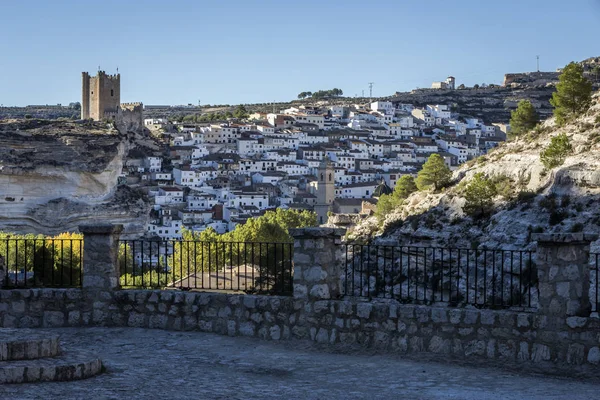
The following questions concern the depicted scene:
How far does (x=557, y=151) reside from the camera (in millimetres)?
32594

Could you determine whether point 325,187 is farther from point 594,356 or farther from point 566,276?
point 594,356

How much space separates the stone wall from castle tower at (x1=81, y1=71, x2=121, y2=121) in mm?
154953

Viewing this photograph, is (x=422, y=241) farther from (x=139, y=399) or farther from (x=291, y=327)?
(x=139, y=399)

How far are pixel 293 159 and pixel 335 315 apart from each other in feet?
469

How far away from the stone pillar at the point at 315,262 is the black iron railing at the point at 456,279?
20.5 inches

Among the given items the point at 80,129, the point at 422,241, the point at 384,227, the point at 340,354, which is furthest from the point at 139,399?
the point at 80,129

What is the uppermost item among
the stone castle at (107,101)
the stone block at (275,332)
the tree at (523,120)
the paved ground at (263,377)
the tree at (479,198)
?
the stone castle at (107,101)

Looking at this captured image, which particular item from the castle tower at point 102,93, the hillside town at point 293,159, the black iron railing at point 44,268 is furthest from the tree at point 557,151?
the castle tower at point 102,93

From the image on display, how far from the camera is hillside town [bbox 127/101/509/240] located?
12131 cm

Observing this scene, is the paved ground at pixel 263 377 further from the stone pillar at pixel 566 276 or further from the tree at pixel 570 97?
the tree at pixel 570 97

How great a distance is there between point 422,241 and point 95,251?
2500 centimetres

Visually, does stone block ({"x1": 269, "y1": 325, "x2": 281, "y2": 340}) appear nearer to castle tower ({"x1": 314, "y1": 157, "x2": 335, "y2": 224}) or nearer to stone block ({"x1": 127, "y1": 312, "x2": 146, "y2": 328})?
stone block ({"x1": 127, "y1": 312, "x2": 146, "y2": 328})

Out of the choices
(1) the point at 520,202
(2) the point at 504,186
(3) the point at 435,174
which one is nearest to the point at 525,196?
(1) the point at 520,202

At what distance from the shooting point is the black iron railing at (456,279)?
10469mm
